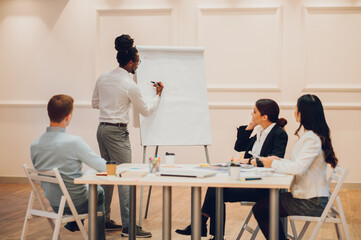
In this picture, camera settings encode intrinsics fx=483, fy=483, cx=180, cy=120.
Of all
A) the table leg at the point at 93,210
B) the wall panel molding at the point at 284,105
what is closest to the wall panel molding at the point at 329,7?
the wall panel molding at the point at 284,105

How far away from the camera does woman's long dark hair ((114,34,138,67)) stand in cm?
411

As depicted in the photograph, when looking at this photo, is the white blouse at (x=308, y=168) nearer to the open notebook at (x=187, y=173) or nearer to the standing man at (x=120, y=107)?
the open notebook at (x=187, y=173)

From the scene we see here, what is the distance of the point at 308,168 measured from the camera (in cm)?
305

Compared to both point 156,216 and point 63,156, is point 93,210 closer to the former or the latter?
point 63,156

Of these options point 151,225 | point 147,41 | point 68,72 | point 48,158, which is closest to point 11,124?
point 68,72

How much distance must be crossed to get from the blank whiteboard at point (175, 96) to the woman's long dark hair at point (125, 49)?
522mm

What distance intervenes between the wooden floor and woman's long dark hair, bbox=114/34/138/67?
1.54 m

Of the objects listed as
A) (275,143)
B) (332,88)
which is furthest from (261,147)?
(332,88)

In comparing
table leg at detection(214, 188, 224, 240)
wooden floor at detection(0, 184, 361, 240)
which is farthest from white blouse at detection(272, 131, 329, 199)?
wooden floor at detection(0, 184, 361, 240)

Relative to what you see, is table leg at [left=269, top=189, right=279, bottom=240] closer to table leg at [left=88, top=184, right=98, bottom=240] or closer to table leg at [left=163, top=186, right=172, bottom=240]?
table leg at [left=163, top=186, right=172, bottom=240]

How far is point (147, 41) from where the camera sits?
718 centimetres

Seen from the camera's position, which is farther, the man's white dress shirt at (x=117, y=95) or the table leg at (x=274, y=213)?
the man's white dress shirt at (x=117, y=95)

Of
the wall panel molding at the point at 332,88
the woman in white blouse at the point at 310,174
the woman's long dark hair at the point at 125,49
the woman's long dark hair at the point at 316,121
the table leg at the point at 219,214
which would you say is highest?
the woman's long dark hair at the point at 125,49

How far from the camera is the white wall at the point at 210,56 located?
270 inches
